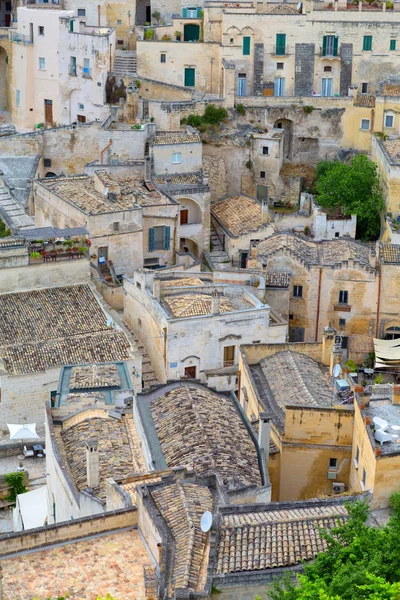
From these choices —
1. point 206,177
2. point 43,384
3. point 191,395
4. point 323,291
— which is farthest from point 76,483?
point 206,177

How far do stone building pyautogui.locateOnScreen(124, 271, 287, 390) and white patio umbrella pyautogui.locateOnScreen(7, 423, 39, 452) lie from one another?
6.82 meters

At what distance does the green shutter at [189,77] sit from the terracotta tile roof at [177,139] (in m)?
6.77

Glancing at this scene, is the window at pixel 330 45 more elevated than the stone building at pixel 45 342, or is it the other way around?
the window at pixel 330 45

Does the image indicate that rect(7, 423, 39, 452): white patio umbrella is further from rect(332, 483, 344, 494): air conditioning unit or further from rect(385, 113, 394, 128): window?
rect(385, 113, 394, 128): window

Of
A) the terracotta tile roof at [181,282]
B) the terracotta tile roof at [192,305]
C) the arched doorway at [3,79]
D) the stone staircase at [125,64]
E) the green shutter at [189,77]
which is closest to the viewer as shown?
the terracotta tile roof at [192,305]

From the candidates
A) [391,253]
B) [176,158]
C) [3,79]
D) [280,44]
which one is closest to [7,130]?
[3,79]

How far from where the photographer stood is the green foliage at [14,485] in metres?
46.8

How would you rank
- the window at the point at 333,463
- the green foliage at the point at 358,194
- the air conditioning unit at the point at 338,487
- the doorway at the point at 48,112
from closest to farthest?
the air conditioning unit at the point at 338,487, the window at the point at 333,463, the green foliage at the point at 358,194, the doorway at the point at 48,112

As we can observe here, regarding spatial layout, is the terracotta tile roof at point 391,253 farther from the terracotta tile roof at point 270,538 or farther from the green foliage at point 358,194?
the terracotta tile roof at point 270,538

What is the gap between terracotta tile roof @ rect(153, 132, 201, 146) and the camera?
236 ft

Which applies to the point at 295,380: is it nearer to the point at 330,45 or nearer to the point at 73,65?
the point at 330,45

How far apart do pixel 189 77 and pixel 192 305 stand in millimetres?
27155

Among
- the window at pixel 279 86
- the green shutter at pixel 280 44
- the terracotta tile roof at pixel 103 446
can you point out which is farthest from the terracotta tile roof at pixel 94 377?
the green shutter at pixel 280 44

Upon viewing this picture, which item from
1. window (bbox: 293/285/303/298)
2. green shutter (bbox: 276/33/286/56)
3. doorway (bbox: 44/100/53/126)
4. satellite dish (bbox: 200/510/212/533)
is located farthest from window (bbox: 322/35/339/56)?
satellite dish (bbox: 200/510/212/533)
